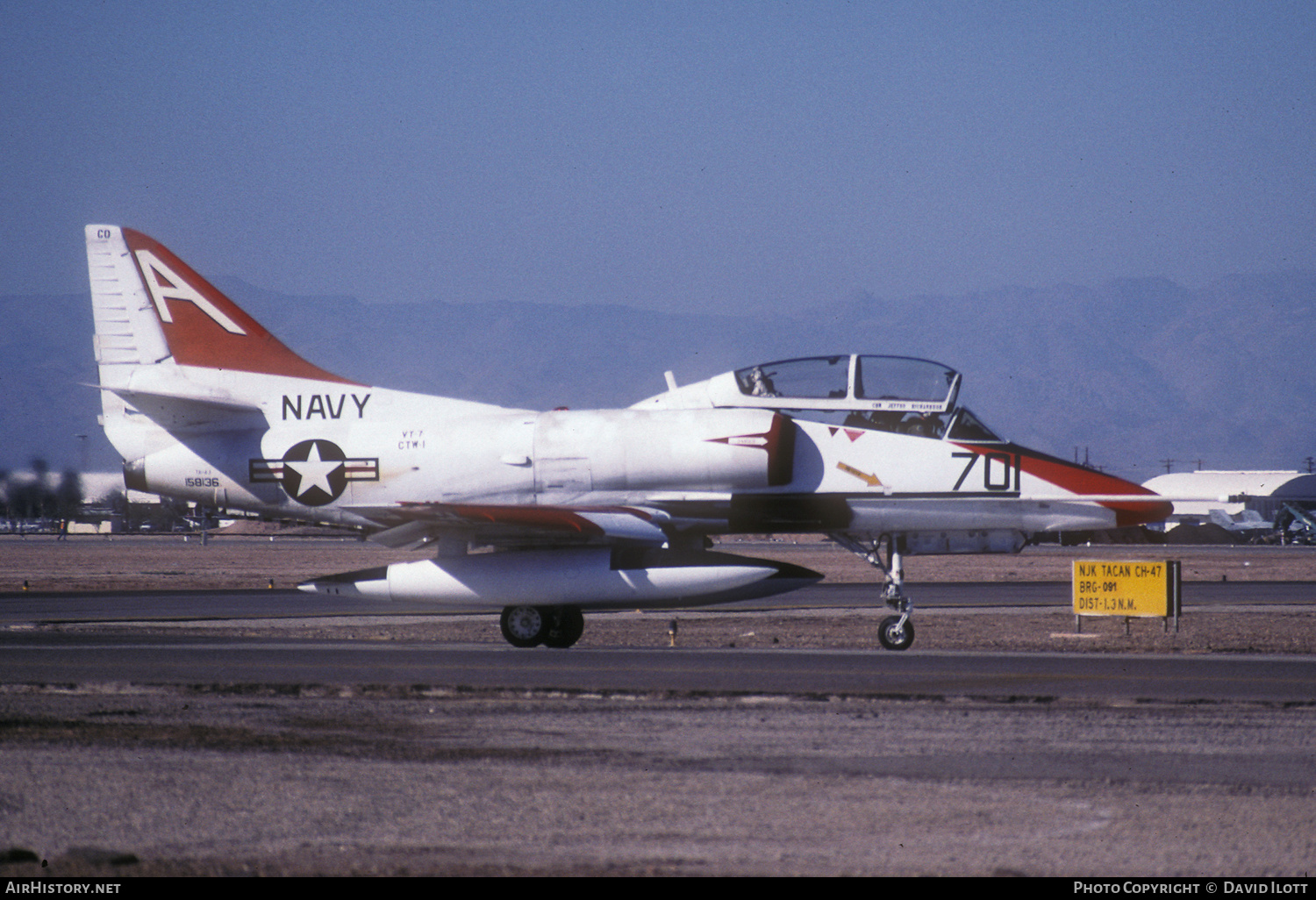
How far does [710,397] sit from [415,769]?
10.2 meters

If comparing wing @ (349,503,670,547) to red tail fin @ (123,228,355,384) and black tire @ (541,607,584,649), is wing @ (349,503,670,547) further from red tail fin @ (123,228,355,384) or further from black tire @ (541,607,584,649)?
red tail fin @ (123,228,355,384)

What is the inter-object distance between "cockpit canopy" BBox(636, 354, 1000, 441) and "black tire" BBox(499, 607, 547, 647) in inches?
150

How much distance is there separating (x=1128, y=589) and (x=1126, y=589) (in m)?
0.03

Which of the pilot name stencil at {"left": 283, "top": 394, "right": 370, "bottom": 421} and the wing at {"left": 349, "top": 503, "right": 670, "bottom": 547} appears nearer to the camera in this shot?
the wing at {"left": 349, "top": 503, "right": 670, "bottom": 547}

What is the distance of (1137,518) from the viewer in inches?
685

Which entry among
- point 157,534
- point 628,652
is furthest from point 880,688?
point 157,534

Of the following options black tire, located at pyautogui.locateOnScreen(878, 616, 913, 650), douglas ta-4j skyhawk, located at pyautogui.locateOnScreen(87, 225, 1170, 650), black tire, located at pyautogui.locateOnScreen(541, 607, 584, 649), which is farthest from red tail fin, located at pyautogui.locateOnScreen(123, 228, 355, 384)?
black tire, located at pyautogui.locateOnScreen(878, 616, 913, 650)

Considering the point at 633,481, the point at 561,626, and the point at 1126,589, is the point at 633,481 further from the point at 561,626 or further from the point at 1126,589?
the point at 1126,589

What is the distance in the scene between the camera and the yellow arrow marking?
1772 cm

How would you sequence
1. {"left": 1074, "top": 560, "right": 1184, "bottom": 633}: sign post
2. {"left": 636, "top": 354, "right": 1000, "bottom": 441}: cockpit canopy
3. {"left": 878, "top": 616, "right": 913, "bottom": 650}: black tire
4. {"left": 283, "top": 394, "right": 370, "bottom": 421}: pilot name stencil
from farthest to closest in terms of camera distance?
1. {"left": 1074, "top": 560, "right": 1184, "bottom": 633}: sign post
2. {"left": 283, "top": 394, "right": 370, "bottom": 421}: pilot name stencil
3. {"left": 636, "top": 354, "right": 1000, "bottom": 441}: cockpit canopy
4. {"left": 878, "top": 616, "right": 913, "bottom": 650}: black tire

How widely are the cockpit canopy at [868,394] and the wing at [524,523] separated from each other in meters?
2.29

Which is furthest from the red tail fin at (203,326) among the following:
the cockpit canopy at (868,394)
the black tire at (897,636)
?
the black tire at (897,636)

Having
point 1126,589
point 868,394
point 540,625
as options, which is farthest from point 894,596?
point 1126,589
